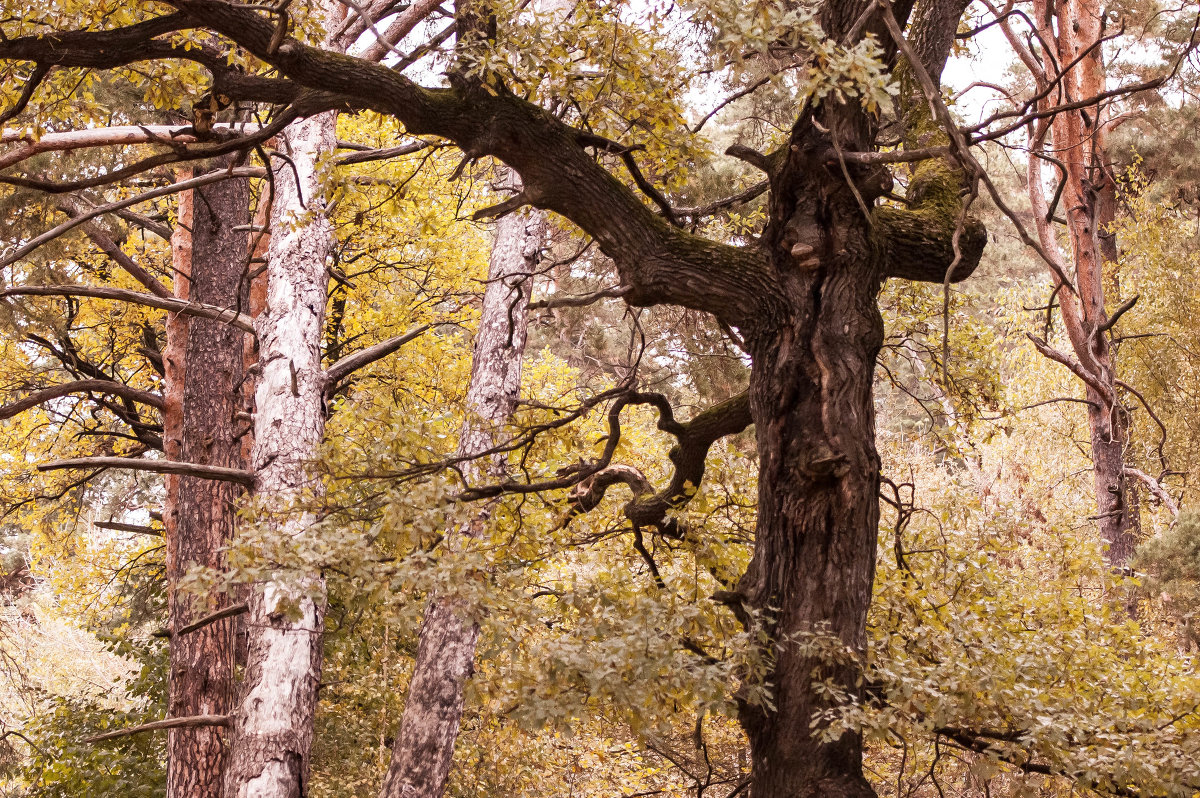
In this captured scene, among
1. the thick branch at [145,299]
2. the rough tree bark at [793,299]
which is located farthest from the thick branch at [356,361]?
the rough tree bark at [793,299]

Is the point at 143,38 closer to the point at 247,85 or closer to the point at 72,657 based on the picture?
the point at 247,85

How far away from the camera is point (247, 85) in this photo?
13.3 feet

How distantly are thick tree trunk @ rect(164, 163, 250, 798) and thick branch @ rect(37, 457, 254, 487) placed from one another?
1001 millimetres

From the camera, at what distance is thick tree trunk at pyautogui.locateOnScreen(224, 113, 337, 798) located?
5832mm

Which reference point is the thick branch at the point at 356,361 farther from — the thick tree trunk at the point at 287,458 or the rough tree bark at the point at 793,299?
the rough tree bark at the point at 793,299

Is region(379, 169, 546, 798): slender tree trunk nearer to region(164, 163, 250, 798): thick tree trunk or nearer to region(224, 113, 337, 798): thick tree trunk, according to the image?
region(224, 113, 337, 798): thick tree trunk

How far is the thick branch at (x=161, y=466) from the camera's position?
18.4ft

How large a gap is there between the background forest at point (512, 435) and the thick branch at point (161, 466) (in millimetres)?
40

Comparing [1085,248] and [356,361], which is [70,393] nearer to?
[356,361]

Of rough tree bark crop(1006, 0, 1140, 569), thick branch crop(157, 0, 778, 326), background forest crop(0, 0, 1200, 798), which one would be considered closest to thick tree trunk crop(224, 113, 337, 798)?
background forest crop(0, 0, 1200, 798)

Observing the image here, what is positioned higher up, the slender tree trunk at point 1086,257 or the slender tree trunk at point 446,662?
the slender tree trunk at point 1086,257

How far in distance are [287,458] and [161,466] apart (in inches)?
31.4

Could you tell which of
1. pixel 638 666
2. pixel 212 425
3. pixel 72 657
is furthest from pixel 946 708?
pixel 72 657

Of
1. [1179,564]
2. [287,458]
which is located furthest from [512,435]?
[1179,564]
